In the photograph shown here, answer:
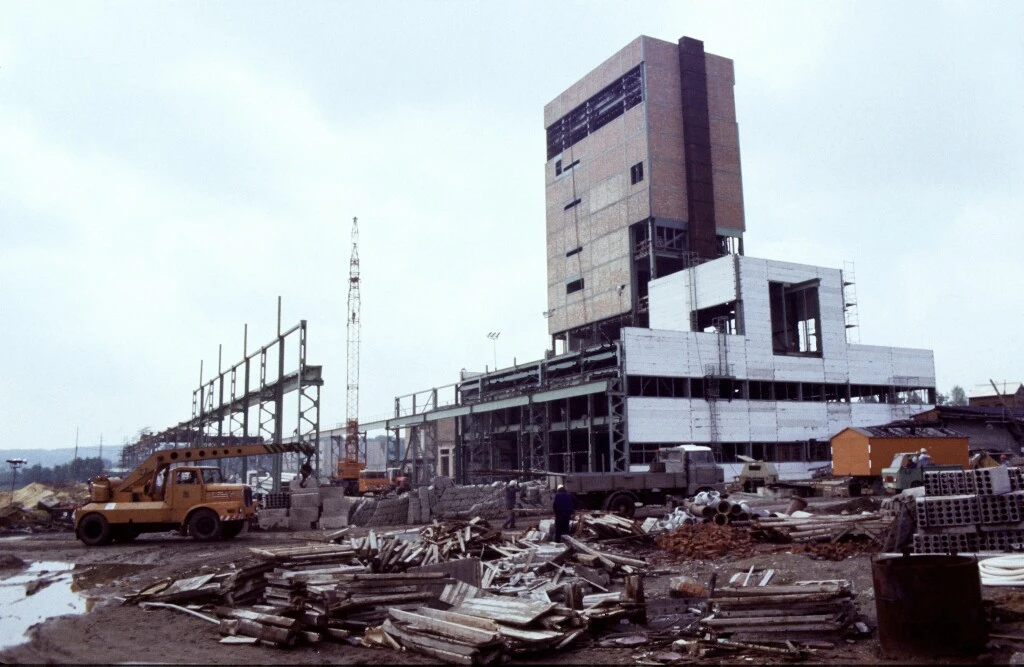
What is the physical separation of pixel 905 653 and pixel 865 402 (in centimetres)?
5592

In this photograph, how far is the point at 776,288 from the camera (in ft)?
188

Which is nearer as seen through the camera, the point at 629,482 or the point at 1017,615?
the point at 1017,615

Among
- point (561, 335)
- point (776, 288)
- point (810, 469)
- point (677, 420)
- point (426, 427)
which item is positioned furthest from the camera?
point (561, 335)

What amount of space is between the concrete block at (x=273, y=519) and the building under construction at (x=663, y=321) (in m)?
23.8

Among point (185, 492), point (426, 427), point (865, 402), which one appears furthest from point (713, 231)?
point (185, 492)

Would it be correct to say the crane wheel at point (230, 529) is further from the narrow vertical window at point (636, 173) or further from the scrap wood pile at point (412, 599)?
the narrow vertical window at point (636, 173)

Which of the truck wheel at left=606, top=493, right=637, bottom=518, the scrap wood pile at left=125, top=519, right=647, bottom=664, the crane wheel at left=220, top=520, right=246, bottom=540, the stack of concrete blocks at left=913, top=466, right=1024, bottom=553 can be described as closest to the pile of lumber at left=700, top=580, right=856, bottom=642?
the scrap wood pile at left=125, top=519, right=647, bottom=664

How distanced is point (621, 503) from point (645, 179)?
39.2 metres

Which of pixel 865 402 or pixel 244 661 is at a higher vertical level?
pixel 865 402

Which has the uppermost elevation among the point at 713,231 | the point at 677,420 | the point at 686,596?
the point at 713,231

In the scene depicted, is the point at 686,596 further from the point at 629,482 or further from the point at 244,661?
the point at 629,482

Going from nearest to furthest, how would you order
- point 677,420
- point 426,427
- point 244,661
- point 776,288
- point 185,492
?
1. point 244,661
2. point 185,492
3. point 677,420
4. point 776,288
5. point 426,427

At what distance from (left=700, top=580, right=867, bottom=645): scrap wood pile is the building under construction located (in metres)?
37.7

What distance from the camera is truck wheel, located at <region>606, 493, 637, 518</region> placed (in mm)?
25938
